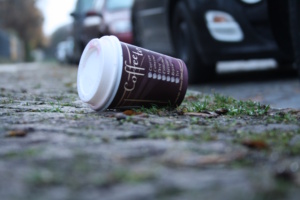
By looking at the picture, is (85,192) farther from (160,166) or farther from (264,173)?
(264,173)

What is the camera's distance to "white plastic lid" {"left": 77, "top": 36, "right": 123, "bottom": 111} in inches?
108

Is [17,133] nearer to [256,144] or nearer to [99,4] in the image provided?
[256,144]

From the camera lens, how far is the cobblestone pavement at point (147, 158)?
136 centimetres

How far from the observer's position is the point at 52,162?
1617mm

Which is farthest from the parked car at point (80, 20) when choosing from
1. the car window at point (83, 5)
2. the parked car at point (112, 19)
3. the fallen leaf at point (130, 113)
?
the fallen leaf at point (130, 113)

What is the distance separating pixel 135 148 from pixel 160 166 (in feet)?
0.95

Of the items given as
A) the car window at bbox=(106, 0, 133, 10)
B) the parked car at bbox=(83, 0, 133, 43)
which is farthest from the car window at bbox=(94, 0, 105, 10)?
the car window at bbox=(106, 0, 133, 10)

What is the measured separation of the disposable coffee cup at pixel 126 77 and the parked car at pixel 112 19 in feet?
20.5

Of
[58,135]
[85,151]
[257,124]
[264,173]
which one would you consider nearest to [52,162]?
[85,151]

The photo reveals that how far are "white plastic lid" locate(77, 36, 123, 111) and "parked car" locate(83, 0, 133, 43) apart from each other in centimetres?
634

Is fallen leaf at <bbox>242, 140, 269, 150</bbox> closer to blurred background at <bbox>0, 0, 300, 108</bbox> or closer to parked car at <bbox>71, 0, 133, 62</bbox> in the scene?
blurred background at <bbox>0, 0, 300, 108</bbox>

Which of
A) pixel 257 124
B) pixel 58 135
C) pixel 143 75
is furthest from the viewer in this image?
pixel 143 75

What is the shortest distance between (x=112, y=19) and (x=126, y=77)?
7033mm

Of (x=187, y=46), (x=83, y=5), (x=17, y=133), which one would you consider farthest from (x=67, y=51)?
(x=17, y=133)
